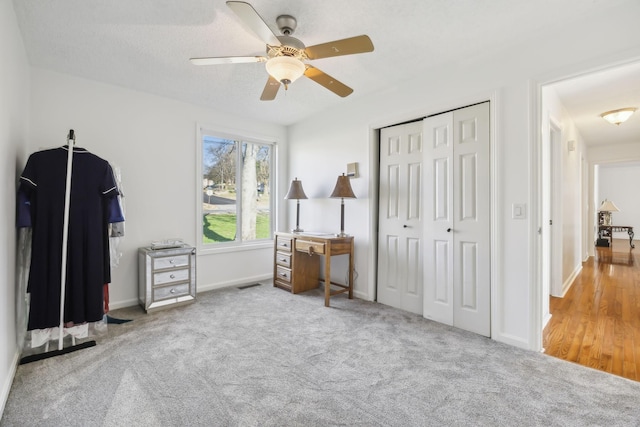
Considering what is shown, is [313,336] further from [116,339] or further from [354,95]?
[354,95]

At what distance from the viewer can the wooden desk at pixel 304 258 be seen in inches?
137

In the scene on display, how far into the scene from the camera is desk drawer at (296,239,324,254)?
3.49m

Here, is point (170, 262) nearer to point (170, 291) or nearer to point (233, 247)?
point (170, 291)

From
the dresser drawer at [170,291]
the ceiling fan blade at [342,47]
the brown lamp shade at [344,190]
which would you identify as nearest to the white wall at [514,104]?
the brown lamp shade at [344,190]

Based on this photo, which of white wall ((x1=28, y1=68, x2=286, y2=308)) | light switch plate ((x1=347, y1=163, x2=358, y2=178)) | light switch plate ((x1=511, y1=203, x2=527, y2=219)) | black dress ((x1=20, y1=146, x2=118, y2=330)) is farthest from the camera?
light switch plate ((x1=347, y1=163, x2=358, y2=178))

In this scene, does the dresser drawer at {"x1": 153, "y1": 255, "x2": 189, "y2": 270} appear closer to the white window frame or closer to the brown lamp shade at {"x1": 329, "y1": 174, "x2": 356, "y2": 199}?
the white window frame

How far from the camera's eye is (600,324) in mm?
2852

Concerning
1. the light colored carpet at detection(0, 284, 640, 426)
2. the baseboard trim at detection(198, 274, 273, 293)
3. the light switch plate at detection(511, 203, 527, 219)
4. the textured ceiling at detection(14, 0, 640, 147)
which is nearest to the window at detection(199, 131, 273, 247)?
the baseboard trim at detection(198, 274, 273, 293)

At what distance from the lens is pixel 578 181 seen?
4.99m

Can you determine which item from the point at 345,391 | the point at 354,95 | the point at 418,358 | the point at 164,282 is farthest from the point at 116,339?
the point at 354,95

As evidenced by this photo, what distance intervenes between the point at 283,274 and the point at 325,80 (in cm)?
261

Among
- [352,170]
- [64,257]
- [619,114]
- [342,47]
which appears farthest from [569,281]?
[64,257]

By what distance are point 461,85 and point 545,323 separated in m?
2.44

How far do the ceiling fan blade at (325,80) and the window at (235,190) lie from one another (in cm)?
231
